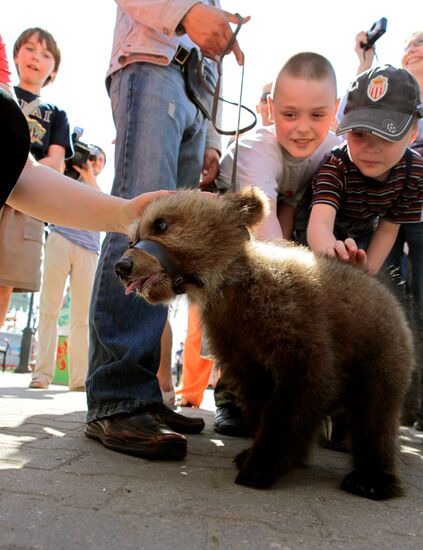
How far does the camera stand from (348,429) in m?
2.62

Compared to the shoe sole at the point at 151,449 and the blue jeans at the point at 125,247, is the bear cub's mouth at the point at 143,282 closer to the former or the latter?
the blue jeans at the point at 125,247

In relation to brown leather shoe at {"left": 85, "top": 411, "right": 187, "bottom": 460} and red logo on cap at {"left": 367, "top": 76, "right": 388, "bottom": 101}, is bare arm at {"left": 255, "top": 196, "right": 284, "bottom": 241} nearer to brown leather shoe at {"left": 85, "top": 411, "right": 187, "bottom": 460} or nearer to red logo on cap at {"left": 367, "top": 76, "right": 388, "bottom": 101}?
red logo on cap at {"left": 367, "top": 76, "right": 388, "bottom": 101}

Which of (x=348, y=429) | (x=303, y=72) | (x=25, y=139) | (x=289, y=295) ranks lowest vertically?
(x=348, y=429)

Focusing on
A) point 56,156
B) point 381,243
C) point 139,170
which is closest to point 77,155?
point 56,156

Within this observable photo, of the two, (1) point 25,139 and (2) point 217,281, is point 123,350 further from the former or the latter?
(1) point 25,139

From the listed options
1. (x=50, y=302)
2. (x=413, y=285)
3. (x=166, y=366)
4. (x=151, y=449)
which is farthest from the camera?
(x=50, y=302)

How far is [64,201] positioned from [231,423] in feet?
6.42

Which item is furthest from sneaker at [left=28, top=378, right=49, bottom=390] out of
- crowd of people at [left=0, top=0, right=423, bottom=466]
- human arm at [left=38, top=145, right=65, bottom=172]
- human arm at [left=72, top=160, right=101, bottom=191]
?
human arm at [left=38, top=145, right=65, bottom=172]

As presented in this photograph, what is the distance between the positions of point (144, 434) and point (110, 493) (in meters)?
0.72

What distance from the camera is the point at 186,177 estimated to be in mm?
3711

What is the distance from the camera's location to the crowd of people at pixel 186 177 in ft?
8.86

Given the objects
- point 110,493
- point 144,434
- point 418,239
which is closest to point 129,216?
point 144,434

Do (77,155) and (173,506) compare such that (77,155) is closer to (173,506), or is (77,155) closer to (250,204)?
(250,204)

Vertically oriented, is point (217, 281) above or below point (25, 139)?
below
